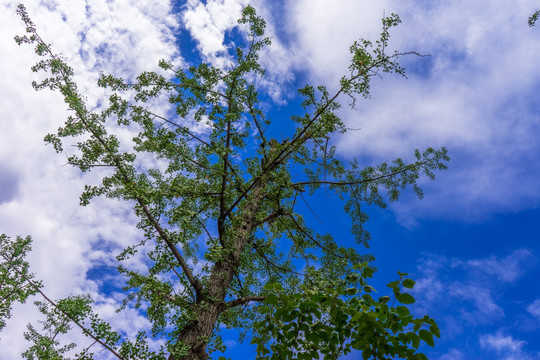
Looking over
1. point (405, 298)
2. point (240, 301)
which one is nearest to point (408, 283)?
point (405, 298)

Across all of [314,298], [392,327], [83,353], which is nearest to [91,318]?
[83,353]

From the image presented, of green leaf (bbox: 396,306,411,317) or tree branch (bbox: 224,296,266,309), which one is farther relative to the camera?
tree branch (bbox: 224,296,266,309)

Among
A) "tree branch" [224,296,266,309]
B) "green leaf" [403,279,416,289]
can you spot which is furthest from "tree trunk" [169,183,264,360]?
"green leaf" [403,279,416,289]

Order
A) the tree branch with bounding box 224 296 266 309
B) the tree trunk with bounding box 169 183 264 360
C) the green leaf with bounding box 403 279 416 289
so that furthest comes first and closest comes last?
1. the tree branch with bounding box 224 296 266 309
2. the tree trunk with bounding box 169 183 264 360
3. the green leaf with bounding box 403 279 416 289

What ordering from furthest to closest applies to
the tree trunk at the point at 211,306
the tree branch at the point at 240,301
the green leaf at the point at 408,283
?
the tree branch at the point at 240,301, the tree trunk at the point at 211,306, the green leaf at the point at 408,283

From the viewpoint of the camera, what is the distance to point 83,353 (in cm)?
498

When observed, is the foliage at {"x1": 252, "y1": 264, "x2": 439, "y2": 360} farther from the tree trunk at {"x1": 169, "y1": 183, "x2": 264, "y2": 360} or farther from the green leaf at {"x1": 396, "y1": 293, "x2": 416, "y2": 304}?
the tree trunk at {"x1": 169, "y1": 183, "x2": 264, "y2": 360}

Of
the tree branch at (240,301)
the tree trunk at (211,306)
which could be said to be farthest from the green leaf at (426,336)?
the tree branch at (240,301)

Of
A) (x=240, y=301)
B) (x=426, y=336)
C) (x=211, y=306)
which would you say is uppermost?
(x=240, y=301)

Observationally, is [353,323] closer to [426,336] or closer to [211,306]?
[426,336]

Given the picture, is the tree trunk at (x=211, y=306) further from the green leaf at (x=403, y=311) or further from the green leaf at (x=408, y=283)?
the green leaf at (x=408, y=283)

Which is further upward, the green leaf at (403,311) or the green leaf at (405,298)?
the green leaf at (405,298)

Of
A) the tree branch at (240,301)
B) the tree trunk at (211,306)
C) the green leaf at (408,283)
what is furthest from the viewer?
the tree branch at (240,301)

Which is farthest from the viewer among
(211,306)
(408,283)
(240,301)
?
(240,301)
